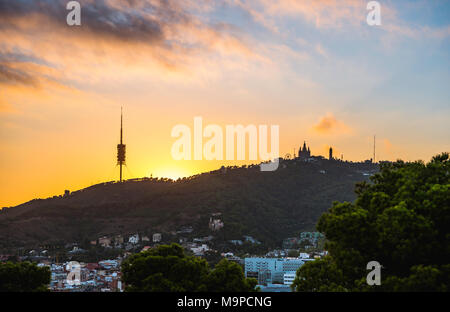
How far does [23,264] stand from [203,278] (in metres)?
4.92

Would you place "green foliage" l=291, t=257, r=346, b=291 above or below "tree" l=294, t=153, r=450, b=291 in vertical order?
below

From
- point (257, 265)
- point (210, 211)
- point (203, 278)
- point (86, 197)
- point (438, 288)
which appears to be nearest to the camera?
point (438, 288)

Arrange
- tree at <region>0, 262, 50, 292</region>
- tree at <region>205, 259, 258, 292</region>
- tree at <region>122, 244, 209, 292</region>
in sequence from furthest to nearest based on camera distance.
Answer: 1. tree at <region>0, 262, 50, 292</region>
2. tree at <region>205, 259, 258, 292</region>
3. tree at <region>122, 244, 209, 292</region>

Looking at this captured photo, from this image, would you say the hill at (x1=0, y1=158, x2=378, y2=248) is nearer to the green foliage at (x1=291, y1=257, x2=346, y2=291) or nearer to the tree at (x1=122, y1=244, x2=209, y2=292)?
the tree at (x1=122, y1=244, x2=209, y2=292)

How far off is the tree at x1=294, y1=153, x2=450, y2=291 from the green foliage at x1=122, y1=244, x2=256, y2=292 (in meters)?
1.64

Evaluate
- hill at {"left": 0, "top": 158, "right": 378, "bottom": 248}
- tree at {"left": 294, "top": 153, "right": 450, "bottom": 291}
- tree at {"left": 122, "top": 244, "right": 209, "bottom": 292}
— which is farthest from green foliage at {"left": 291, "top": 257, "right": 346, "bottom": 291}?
hill at {"left": 0, "top": 158, "right": 378, "bottom": 248}

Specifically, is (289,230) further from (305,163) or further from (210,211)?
(305,163)

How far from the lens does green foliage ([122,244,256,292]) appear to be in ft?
46.7

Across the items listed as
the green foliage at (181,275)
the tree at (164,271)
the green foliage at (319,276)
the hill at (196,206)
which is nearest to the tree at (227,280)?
the green foliage at (181,275)

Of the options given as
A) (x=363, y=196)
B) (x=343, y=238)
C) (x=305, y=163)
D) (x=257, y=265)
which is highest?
(x=305, y=163)

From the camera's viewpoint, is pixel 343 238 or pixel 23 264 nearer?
pixel 343 238

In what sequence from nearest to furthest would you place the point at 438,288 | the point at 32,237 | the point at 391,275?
the point at 438,288, the point at 391,275, the point at 32,237

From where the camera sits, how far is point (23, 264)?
1541cm
